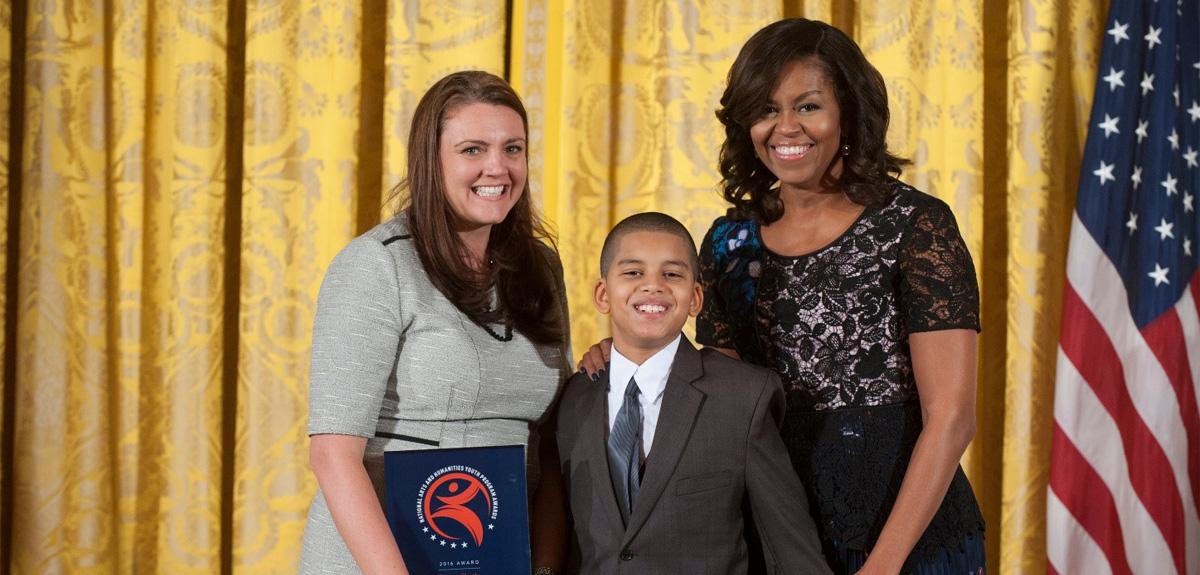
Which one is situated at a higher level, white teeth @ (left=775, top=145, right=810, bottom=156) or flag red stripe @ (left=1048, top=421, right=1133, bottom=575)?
white teeth @ (left=775, top=145, right=810, bottom=156)

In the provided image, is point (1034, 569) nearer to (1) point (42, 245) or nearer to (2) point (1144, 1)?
(2) point (1144, 1)

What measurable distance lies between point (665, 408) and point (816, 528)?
27 centimetres

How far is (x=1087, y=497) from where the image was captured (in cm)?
277

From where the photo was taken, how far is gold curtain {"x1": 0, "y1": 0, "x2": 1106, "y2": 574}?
279cm

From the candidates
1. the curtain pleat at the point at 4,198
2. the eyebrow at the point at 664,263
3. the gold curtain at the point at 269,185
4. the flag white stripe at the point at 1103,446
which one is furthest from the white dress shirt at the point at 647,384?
the curtain pleat at the point at 4,198

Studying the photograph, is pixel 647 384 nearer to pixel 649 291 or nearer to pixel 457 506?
pixel 649 291

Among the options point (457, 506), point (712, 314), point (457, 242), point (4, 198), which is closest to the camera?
point (457, 506)

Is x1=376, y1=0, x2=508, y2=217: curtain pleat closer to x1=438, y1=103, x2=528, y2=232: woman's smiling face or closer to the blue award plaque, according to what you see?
x1=438, y1=103, x2=528, y2=232: woman's smiling face

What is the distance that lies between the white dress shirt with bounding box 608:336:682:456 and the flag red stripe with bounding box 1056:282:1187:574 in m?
1.57

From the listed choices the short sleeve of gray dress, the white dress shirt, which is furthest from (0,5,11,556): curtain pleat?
the white dress shirt

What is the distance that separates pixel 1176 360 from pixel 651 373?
1.78 metres

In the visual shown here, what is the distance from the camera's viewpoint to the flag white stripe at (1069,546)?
276 cm

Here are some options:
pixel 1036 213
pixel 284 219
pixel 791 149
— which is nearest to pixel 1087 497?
pixel 1036 213

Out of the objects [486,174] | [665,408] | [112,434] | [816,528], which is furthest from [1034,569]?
[112,434]
